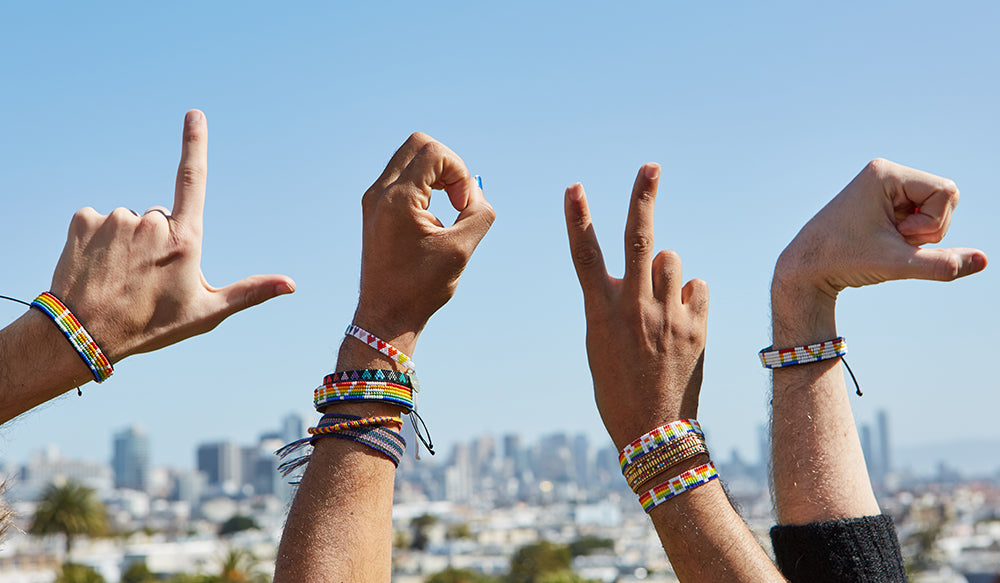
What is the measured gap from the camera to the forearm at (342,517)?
1.56 m

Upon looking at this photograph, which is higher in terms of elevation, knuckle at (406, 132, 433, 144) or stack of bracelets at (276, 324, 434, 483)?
knuckle at (406, 132, 433, 144)

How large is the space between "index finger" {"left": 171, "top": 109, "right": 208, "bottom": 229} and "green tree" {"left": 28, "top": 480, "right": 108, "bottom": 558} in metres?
51.4

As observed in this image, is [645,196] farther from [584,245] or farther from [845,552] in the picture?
[845,552]

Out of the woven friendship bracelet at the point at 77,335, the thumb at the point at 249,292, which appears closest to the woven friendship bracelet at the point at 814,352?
the thumb at the point at 249,292

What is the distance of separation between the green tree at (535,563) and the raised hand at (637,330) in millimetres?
63362

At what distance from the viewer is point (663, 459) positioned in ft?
5.83

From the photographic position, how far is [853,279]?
6.63ft

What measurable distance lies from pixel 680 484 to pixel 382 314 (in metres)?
0.63

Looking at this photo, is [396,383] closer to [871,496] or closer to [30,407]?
[30,407]

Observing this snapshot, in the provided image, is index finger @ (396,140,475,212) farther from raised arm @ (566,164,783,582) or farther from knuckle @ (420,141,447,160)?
raised arm @ (566,164,783,582)

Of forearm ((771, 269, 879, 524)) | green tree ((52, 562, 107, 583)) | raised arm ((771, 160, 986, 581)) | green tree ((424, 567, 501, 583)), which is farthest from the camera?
green tree ((424, 567, 501, 583))

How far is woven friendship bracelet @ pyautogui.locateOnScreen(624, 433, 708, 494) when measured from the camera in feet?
5.83

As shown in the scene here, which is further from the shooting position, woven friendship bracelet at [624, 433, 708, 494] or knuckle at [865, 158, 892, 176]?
knuckle at [865, 158, 892, 176]

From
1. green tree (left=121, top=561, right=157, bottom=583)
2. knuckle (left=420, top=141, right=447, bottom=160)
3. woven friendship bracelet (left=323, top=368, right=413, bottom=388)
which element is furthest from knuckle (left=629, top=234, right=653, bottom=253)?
green tree (left=121, top=561, right=157, bottom=583)
